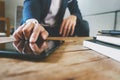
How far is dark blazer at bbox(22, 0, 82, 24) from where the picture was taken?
4.02ft

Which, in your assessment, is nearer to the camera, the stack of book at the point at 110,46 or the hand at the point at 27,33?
the stack of book at the point at 110,46

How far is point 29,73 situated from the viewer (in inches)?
9.4

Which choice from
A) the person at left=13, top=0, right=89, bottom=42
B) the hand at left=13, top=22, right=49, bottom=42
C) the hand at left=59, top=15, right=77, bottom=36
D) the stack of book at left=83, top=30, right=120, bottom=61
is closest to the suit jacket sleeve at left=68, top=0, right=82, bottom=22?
the person at left=13, top=0, right=89, bottom=42

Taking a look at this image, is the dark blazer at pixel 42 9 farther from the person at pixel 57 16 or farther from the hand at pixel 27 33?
the hand at pixel 27 33

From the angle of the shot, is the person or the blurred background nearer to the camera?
the blurred background

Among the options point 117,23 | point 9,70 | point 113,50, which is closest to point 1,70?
point 9,70

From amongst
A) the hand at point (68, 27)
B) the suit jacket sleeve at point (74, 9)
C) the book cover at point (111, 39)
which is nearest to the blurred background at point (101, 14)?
the suit jacket sleeve at point (74, 9)

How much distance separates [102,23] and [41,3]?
0.56 m

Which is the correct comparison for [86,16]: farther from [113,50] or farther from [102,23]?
[113,50]

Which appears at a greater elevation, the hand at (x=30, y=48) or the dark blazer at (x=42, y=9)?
the dark blazer at (x=42, y=9)

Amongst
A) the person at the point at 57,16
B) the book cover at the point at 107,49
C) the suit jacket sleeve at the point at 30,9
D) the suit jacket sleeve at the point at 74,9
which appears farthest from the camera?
the suit jacket sleeve at the point at 74,9

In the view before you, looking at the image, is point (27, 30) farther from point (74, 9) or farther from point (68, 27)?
point (74, 9)

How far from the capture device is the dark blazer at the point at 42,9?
123 cm

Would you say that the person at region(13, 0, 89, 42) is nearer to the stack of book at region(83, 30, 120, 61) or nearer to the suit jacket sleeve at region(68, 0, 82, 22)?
the suit jacket sleeve at region(68, 0, 82, 22)
